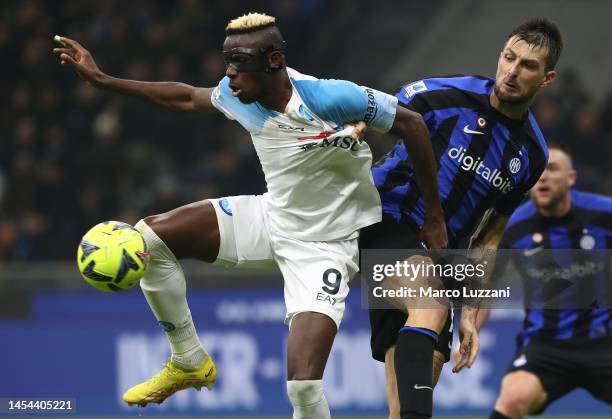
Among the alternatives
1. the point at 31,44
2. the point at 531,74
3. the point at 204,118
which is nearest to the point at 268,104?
the point at 531,74

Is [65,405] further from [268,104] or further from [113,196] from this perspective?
[113,196]

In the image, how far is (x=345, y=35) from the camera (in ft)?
46.4

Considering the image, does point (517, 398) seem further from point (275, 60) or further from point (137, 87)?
point (137, 87)

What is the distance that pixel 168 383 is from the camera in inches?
237

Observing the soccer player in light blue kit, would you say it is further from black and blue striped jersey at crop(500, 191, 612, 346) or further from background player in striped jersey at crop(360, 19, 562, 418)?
black and blue striped jersey at crop(500, 191, 612, 346)

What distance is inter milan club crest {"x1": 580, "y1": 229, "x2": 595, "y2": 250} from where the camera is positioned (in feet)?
24.8

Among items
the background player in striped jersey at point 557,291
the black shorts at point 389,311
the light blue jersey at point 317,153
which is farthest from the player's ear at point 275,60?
the background player in striped jersey at point 557,291

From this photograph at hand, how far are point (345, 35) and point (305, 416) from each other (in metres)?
9.14

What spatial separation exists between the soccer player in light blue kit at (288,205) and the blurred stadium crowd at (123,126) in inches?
218

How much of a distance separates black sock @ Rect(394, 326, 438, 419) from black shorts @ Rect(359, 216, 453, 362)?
385 millimetres

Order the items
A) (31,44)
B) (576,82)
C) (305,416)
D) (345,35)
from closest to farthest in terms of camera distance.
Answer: (305,416) → (576,82) → (31,44) → (345,35)

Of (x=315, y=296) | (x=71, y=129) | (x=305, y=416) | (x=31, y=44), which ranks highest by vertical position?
(x=31, y=44)

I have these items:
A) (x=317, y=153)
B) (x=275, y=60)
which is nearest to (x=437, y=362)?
(x=317, y=153)

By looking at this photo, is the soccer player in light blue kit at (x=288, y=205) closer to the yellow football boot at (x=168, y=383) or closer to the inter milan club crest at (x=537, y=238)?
the yellow football boot at (x=168, y=383)
